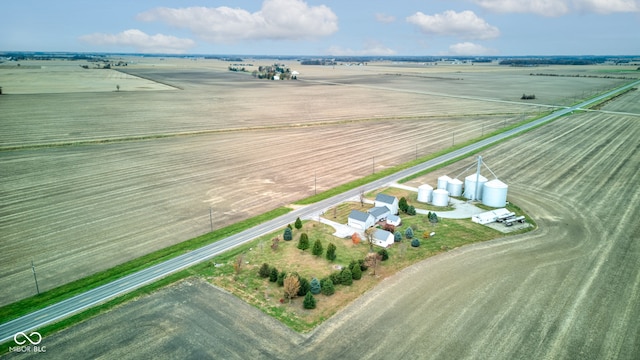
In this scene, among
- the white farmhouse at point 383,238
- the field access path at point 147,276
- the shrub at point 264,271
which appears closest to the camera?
the field access path at point 147,276

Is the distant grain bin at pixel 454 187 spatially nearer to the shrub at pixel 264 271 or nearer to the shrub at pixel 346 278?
the shrub at pixel 346 278

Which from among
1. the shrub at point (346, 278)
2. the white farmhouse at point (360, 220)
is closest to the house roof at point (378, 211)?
the white farmhouse at point (360, 220)

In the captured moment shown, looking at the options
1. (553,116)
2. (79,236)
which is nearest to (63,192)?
(79,236)

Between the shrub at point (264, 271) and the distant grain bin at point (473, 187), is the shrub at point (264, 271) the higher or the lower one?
the lower one

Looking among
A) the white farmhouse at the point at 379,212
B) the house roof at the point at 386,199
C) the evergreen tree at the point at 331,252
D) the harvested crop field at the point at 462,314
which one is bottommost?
the harvested crop field at the point at 462,314

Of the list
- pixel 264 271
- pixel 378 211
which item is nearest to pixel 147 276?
pixel 264 271

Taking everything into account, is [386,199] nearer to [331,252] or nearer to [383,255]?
[383,255]

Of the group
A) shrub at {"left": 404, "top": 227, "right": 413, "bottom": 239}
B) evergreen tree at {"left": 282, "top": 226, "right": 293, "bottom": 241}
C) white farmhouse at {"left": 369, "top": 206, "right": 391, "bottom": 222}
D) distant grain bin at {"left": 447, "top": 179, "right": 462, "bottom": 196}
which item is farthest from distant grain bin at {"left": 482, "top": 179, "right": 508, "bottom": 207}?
evergreen tree at {"left": 282, "top": 226, "right": 293, "bottom": 241}

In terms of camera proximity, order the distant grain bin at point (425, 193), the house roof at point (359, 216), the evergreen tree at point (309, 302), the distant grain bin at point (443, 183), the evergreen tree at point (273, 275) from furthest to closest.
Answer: the distant grain bin at point (443, 183) → the distant grain bin at point (425, 193) → the house roof at point (359, 216) → the evergreen tree at point (273, 275) → the evergreen tree at point (309, 302)
